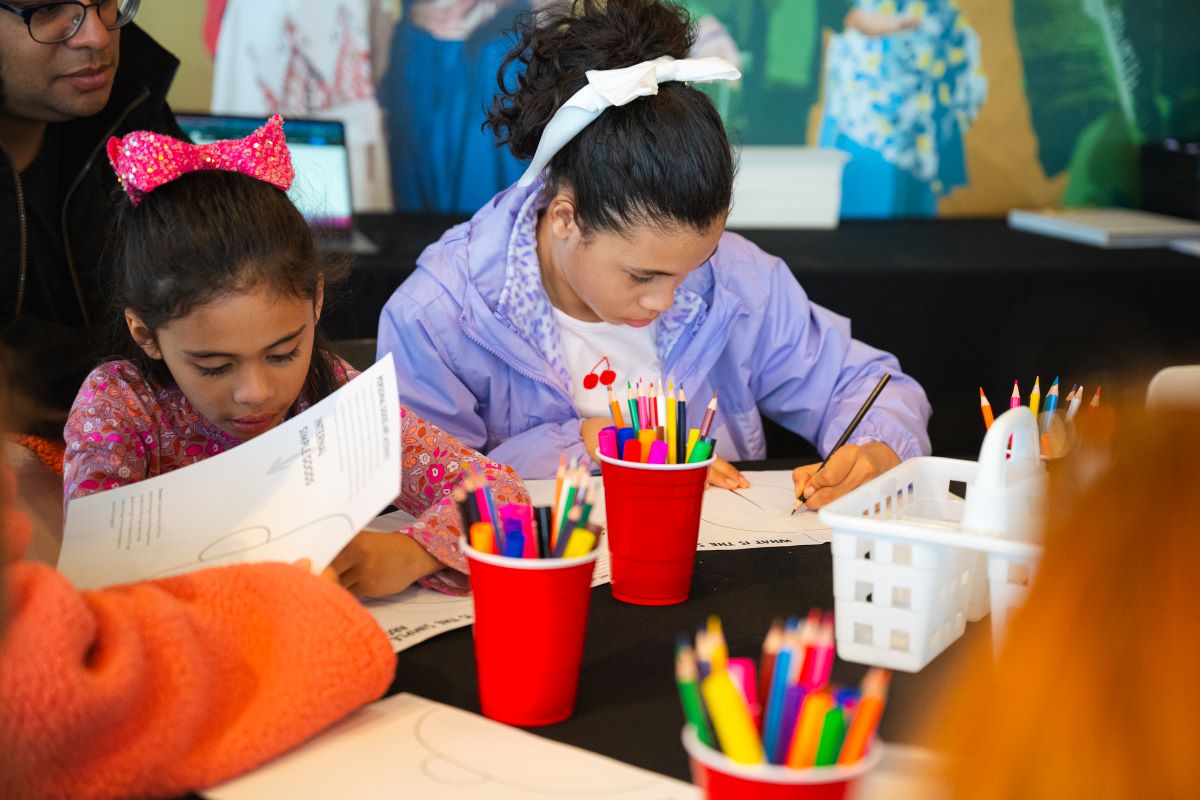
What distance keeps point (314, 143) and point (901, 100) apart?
1.39 metres

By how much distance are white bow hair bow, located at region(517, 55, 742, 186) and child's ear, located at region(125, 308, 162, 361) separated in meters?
0.55

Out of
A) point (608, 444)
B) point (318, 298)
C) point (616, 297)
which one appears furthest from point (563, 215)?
point (608, 444)

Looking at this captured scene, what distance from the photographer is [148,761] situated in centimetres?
72

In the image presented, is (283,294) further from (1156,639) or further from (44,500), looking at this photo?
(1156,639)

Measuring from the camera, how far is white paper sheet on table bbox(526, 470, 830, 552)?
1.22m

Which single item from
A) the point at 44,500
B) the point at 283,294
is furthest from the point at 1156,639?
the point at 44,500

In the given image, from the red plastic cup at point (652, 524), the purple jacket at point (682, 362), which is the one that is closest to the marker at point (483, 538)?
the red plastic cup at point (652, 524)

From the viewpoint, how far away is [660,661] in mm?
931

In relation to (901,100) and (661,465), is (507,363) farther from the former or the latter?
(901,100)

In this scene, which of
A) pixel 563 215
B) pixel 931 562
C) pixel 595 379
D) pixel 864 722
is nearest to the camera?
pixel 864 722

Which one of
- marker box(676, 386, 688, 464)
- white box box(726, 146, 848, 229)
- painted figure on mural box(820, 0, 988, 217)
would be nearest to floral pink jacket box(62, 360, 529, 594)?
marker box(676, 386, 688, 464)

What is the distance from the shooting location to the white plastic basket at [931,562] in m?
0.90

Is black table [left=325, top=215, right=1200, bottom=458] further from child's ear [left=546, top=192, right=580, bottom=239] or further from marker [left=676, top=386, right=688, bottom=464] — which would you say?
marker [left=676, top=386, right=688, bottom=464]

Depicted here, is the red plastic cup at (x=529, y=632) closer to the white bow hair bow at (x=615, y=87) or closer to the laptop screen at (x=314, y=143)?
the white bow hair bow at (x=615, y=87)
